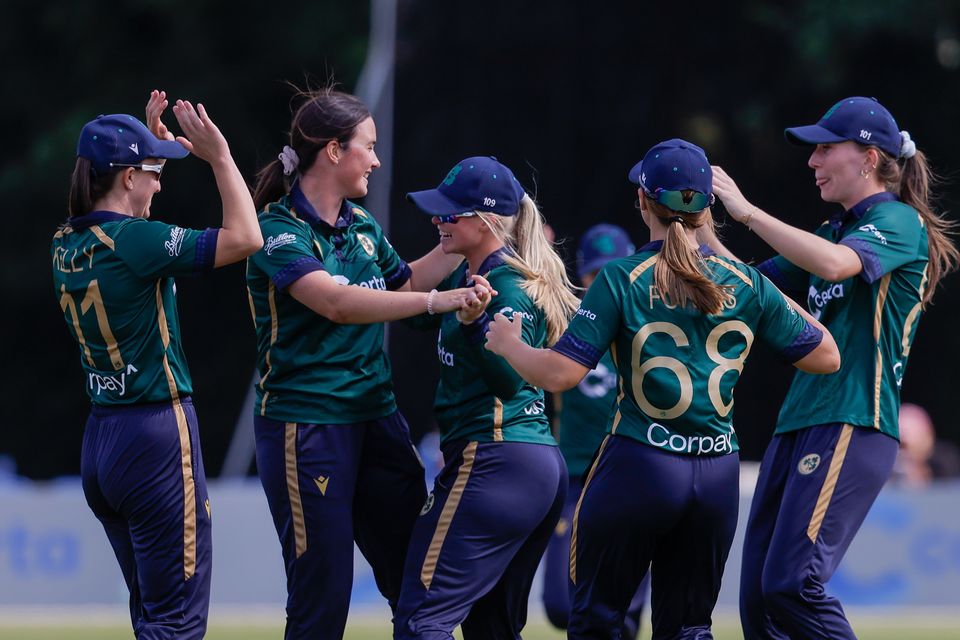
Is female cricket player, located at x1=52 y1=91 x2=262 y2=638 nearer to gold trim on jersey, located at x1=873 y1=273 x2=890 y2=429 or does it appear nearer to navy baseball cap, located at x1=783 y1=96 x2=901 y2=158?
navy baseball cap, located at x1=783 y1=96 x2=901 y2=158

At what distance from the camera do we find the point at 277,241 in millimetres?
5289

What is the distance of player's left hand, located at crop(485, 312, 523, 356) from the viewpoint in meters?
4.89

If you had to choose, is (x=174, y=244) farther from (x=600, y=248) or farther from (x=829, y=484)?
(x=600, y=248)

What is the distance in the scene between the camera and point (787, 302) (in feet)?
16.6

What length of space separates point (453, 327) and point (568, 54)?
259 inches

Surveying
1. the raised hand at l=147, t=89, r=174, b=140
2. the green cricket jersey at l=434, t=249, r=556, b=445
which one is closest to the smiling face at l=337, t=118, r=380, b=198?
the green cricket jersey at l=434, t=249, r=556, b=445

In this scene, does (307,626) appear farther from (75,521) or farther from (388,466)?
(75,521)

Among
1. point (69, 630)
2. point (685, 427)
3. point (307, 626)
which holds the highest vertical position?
point (685, 427)

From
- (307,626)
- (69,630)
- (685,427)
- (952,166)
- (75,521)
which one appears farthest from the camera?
(952,166)

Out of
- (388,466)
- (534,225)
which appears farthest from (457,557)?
(534,225)

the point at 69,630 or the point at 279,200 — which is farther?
the point at 69,630

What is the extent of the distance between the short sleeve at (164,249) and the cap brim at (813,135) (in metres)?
2.17

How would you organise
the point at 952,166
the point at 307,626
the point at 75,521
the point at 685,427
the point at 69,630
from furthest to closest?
the point at 952,166
the point at 75,521
the point at 69,630
the point at 307,626
the point at 685,427

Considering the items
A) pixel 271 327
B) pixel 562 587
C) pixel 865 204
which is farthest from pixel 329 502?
pixel 865 204
